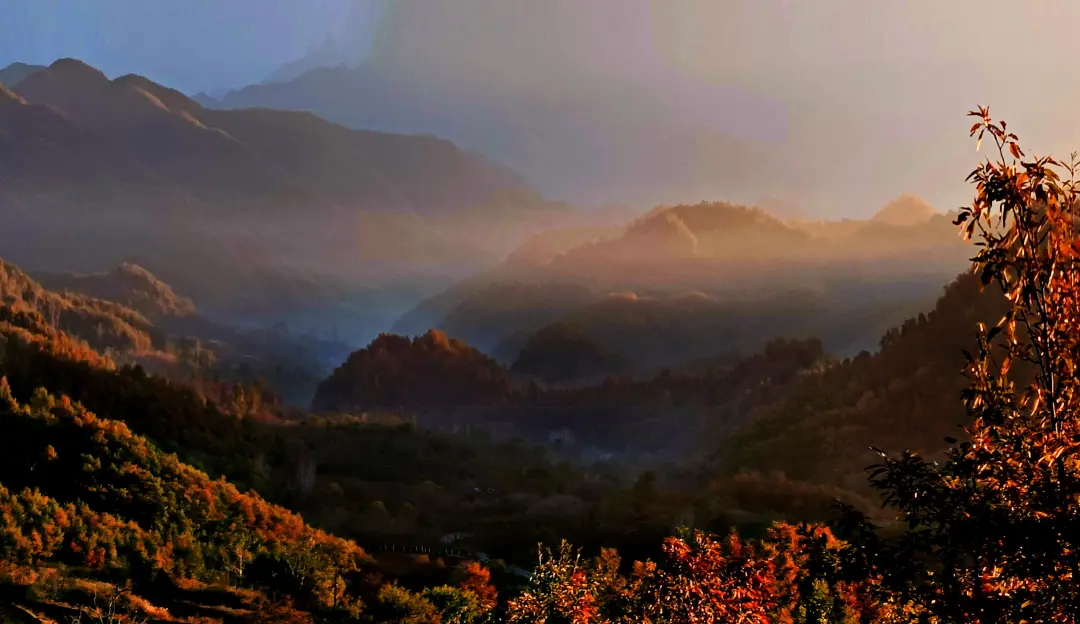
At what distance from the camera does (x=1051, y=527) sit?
4.84m

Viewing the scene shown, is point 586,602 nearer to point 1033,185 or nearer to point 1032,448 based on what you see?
point 1032,448

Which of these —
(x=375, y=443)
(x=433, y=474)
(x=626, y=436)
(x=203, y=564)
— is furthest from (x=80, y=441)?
(x=626, y=436)

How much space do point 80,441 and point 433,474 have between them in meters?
36.7

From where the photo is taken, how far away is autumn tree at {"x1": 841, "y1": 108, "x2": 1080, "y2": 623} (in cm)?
491

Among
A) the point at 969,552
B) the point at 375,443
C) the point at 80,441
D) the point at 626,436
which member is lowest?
the point at 626,436

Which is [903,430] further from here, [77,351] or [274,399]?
[274,399]

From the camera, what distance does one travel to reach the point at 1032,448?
17.0 feet

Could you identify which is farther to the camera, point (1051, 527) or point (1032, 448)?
point (1032, 448)

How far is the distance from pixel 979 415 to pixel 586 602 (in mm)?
5060

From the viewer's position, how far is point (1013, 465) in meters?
5.21

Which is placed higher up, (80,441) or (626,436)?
(80,441)

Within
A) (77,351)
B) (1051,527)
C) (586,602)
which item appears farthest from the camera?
(77,351)

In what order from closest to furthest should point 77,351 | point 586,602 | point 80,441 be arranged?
point 586,602 < point 80,441 < point 77,351

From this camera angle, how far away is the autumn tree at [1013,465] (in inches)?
193
